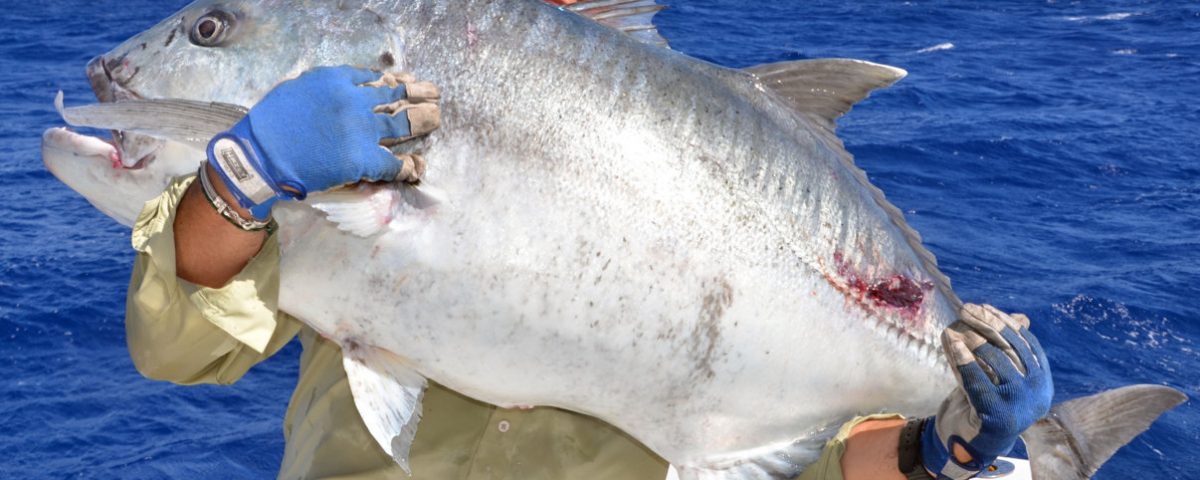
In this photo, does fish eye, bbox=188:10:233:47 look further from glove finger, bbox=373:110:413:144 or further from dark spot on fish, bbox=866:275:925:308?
dark spot on fish, bbox=866:275:925:308

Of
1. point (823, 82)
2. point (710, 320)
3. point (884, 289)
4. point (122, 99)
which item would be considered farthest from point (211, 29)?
point (884, 289)

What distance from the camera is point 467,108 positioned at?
2082mm

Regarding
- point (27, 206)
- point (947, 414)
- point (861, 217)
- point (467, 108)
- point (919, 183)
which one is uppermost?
point (467, 108)

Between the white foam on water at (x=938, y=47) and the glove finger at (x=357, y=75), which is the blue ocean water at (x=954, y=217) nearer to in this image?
the white foam on water at (x=938, y=47)

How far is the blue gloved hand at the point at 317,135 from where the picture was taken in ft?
6.30

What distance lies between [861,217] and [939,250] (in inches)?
233

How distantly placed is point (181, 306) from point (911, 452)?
1.63 m

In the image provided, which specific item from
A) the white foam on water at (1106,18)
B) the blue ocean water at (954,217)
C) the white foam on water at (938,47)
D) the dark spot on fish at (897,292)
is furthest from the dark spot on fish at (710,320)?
the white foam on water at (1106,18)

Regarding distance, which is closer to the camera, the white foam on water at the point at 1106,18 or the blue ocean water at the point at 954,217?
the blue ocean water at the point at 954,217

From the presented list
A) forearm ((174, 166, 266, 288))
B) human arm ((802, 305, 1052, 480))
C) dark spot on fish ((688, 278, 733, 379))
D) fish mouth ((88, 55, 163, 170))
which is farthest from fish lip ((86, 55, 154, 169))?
human arm ((802, 305, 1052, 480))

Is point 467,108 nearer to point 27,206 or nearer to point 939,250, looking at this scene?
point 939,250

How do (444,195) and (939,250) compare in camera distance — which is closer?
(444,195)

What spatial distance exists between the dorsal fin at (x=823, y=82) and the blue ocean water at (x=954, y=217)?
4004mm

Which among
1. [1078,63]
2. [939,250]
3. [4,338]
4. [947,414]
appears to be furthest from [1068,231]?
[4,338]
